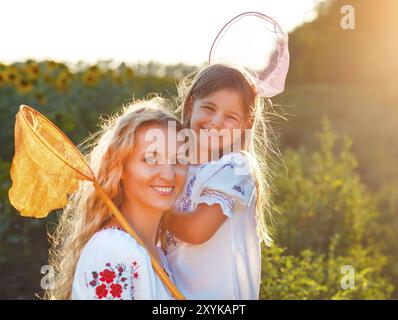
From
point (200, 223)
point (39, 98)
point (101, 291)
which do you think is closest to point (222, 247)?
point (200, 223)

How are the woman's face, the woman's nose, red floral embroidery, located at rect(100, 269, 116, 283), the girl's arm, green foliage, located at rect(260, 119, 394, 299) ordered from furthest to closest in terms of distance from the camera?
green foliage, located at rect(260, 119, 394, 299) → the woman's nose → the girl's arm → the woman's face → red floral embroidery, located at rect(100, 269, 116, 283)

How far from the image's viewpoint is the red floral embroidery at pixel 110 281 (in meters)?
2.26

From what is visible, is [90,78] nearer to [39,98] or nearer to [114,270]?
[39,98]

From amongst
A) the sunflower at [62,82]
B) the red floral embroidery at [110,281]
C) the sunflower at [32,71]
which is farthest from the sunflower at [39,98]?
the red floral embroidery at [110,281]

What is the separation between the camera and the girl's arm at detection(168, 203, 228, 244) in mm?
2584

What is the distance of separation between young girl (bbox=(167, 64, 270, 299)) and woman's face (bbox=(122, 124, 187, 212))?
219mm

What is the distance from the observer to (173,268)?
8.93 ft

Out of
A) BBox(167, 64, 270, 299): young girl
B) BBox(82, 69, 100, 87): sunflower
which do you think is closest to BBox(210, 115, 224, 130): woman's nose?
BBox(167, 64, 270, 299): young girl

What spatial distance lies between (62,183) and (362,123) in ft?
24.1

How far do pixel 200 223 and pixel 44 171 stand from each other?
565 millimetres

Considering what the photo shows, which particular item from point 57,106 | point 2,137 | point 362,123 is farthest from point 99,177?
point 362,123

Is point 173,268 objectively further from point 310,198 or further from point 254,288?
point 310,198

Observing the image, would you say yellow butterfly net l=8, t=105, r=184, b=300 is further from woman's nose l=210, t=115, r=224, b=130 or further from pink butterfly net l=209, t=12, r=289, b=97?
pink butterfly net l=209, t=12, r=289, b=97

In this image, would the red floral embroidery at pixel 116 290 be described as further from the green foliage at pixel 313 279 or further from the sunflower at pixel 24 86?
the sunflower at pixel 24 86
